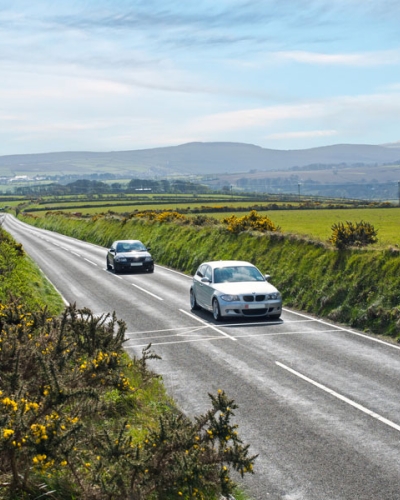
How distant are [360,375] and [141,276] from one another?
21.4 meters

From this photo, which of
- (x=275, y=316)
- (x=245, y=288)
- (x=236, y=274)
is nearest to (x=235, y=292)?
(x=245, y=288)

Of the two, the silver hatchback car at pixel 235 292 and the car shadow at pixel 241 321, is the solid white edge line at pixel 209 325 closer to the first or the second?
the car shadow at pixel 241 321

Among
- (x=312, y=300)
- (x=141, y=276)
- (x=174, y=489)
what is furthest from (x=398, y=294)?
(x=141, y=276)

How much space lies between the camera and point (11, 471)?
613 centimetres

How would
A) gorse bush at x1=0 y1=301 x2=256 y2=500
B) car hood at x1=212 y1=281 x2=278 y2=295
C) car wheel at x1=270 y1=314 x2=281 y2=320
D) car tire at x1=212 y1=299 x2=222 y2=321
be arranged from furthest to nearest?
car wheel at x1=270 y1=314 x2=281 y2=320 < car tire at x1=212 y1=299 x2=222 y2=321 < car hood at x1=212 y1=281 x2=278 y2=295 < gorse bush at x1=0 y1=301 x2=256 y2=500

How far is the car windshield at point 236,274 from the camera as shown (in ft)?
68.8

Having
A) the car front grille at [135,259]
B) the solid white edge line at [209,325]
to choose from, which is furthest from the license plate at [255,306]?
the car front grille at [135,259]

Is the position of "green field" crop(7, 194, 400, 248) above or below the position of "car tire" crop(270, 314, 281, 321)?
above

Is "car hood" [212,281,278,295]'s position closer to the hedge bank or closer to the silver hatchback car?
the silver hatchback car

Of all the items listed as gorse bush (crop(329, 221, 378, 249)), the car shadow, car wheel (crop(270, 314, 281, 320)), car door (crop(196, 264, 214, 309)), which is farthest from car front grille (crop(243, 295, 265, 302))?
gorse bush (crop(329, 221, 378, 249))

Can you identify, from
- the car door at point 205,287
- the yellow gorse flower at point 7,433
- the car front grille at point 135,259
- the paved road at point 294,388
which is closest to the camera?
the yellow gorse flower at point 7,433

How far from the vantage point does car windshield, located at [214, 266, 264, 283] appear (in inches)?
826

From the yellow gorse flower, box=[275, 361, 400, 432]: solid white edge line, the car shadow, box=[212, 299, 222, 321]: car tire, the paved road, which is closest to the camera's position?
the yellow gorse flower

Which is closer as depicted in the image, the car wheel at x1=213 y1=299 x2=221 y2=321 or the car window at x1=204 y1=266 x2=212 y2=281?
the car wheel at x1=213 y1=299 x2=221 y2=321
